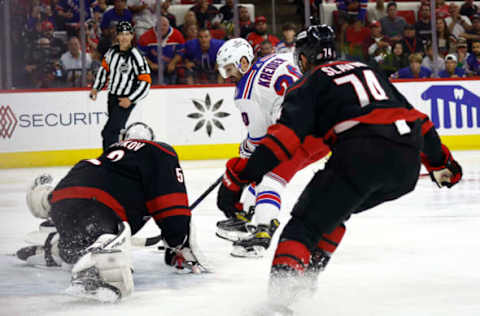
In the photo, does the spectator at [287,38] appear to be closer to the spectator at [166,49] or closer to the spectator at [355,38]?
the spectator at [355,38]

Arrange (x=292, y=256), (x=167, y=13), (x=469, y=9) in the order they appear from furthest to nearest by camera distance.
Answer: (x=469, y=9) → (x=167, y=13) → (x=292, y=256)

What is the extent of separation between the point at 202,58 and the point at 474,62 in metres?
3.34

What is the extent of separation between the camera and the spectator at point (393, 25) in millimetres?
9078

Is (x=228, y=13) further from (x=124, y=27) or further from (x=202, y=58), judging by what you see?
(x=124, y=27)

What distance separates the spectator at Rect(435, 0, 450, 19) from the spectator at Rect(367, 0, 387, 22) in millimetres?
616

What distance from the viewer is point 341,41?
888cm

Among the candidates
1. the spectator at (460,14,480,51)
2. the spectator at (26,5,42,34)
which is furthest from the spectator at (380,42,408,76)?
the spectator at (26,5,42,34)

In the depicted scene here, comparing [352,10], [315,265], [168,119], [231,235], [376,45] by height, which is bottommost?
[231,235]

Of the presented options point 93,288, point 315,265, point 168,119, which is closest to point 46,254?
point 93,288

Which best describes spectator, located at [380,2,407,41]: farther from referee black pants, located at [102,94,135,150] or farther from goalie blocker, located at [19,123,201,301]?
goalie blocker, located at [19,123,201,301]

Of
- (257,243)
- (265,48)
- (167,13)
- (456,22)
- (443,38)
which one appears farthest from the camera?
(456,22)

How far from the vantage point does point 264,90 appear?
3.50m

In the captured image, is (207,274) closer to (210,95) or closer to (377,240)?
(377,240)

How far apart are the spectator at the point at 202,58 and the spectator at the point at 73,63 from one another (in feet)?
3.68
